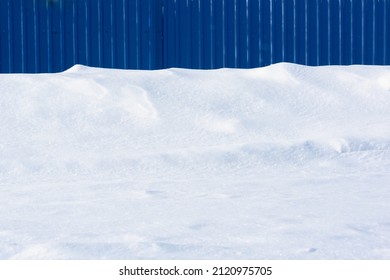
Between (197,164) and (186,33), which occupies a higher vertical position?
(186,33)

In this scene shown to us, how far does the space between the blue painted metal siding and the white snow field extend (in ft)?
2.85

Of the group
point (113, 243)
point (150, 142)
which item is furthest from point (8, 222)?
point (150, 142)

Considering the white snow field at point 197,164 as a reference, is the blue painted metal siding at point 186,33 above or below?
above

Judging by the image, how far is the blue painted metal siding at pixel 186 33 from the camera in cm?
724

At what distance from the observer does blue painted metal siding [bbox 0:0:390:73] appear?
23.7 ft

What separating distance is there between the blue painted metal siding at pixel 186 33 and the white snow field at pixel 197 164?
2.85 ft

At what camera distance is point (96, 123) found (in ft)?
16.5

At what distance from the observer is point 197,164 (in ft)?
14.3

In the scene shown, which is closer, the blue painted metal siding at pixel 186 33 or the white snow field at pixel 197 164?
the white snow field at pixel 197 164

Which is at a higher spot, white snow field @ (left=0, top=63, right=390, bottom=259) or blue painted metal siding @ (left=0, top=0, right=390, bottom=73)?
blue painted metal siding @ (left=0, top=0, right=390, bottom=73)

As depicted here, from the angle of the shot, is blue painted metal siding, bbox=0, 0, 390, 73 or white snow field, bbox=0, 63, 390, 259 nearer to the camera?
white snow field, bbox=0, 63, 390, 259

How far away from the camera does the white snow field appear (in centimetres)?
268

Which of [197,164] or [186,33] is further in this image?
[186,33]

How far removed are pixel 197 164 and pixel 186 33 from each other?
3.27m
